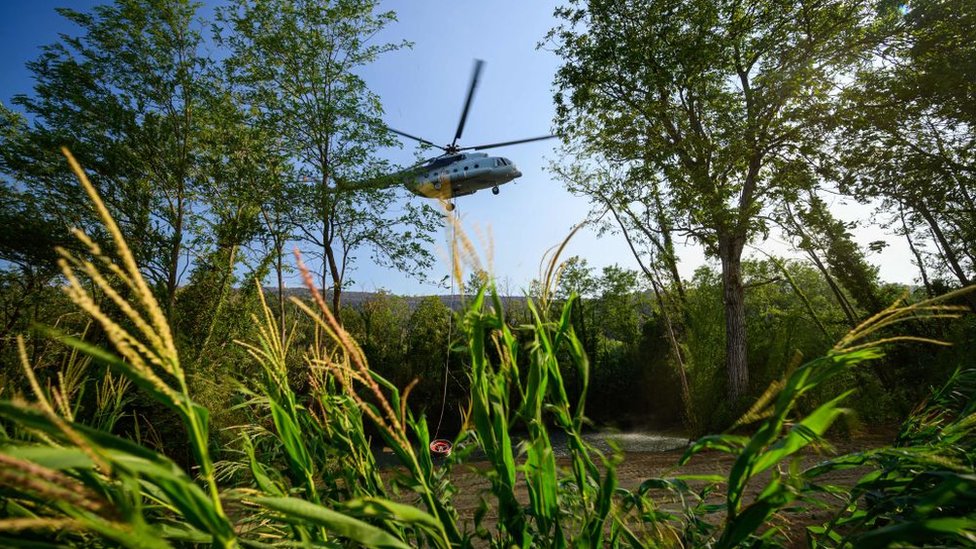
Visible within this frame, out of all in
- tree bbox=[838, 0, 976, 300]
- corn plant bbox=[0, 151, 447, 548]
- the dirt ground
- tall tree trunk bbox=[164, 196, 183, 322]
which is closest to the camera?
corn plant bbox=[0, 151, 447, 548]

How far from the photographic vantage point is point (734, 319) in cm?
802

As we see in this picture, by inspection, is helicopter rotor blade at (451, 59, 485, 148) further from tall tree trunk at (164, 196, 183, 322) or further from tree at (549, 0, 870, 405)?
tall tree trunk at (164, 196, 183, 322)

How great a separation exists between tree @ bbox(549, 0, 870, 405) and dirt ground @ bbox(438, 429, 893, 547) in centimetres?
231

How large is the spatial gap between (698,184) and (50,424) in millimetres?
8175


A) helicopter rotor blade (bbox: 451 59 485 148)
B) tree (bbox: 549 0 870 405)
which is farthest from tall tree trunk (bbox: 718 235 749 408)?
helicopter rotor blade (bbox: 451 59 485 148)

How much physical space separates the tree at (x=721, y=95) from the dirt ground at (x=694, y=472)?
231 centimetres

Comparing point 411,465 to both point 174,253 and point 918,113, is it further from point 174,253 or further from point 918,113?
point 174,253

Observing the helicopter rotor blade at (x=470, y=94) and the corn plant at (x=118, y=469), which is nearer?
the corn plant at (x=118, y=469)

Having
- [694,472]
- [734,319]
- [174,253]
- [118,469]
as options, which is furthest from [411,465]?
[174,253]

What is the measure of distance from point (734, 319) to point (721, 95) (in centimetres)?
377

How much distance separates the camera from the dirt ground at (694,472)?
2168 millimetres

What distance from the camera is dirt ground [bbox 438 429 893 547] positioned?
217cm

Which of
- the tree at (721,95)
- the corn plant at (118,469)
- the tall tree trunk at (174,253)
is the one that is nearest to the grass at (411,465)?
the corn plant at (118,469)

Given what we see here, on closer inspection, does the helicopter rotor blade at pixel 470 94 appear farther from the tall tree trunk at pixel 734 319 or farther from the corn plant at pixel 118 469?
the corn plant at pixel 118 469
